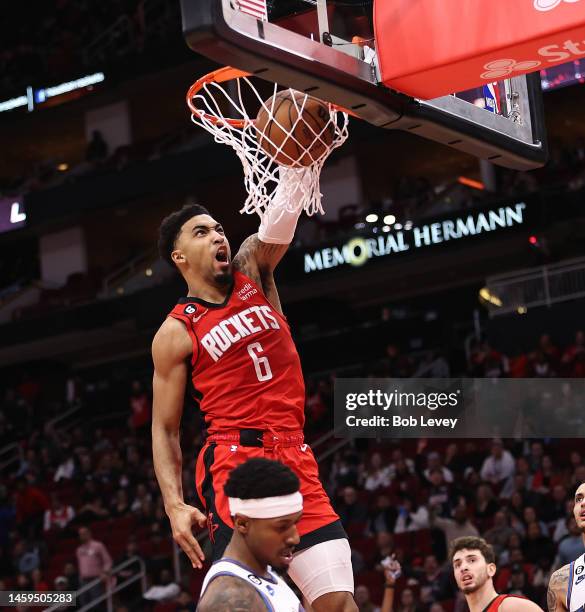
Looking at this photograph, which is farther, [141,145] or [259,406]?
[141,145]

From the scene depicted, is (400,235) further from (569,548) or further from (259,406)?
(259,406)

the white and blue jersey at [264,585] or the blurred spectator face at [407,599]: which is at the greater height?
the white and blue jersey at [264,585]

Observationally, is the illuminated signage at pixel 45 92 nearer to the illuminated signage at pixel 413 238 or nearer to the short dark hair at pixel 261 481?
the illuminated signage at pixel 413 238

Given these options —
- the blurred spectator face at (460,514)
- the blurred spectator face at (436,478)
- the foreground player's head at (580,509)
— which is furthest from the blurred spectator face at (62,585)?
the foreground player's head at (580,509)

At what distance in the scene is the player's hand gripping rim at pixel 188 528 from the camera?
4.91m

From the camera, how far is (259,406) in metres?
5.24

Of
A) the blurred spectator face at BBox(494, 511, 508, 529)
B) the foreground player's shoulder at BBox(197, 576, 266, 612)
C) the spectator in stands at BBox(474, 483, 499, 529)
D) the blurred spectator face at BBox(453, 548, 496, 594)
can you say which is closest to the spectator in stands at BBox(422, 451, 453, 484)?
the spectator in stands at BBox(474, 483, 499, 529)

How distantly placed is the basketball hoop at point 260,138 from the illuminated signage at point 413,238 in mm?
15177

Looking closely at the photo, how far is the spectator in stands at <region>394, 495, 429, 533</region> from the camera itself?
1241cm

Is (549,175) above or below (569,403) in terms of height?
above

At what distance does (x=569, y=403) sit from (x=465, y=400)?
125 centimetres

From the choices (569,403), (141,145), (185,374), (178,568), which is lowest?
(178,568)

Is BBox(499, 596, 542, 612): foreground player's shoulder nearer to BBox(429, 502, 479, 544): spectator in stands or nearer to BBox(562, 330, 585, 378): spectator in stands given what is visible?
BBox(429, 502, 479, 544): spectator in stands

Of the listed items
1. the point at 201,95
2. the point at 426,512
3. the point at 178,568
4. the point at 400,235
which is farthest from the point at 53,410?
the point at 201,95
